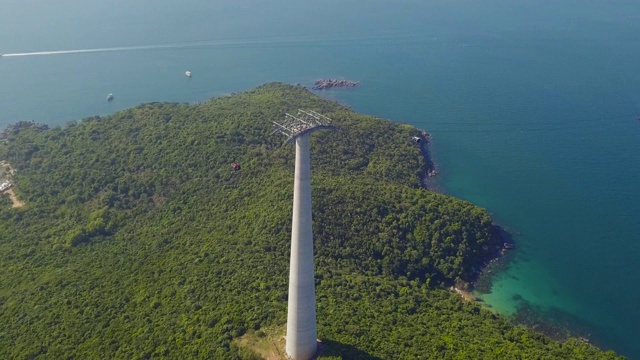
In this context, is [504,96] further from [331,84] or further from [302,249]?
[302,249]

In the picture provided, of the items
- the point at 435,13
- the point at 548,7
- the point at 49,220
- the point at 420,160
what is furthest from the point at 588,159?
the point at 548,7

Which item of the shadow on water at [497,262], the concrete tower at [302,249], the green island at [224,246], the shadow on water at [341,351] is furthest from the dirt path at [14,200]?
the shadow on water at [497,262]

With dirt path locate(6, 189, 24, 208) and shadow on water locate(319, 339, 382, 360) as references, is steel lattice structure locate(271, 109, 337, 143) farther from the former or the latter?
dirt path locate(6, 189, 24, 208)

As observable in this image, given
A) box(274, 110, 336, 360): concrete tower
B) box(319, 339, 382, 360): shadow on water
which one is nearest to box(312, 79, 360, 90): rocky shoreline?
box(319, 339, 382, 360): shadow on water

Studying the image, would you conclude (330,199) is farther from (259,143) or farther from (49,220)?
(49,220)

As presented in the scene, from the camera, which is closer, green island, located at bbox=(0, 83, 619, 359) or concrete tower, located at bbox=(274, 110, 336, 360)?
concrete tower, located at bbox=(274, 110, 336, 360)

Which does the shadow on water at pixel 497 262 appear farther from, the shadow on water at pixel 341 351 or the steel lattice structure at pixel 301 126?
the steel lattice structure at pixel 301 126

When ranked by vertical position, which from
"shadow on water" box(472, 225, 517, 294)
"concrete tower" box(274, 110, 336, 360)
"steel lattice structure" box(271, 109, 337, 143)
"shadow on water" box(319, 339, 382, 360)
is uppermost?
"steel lattice structure" box(271, 109, 337, 143)
